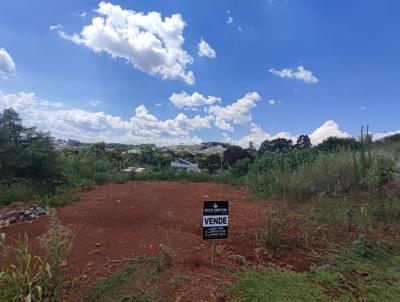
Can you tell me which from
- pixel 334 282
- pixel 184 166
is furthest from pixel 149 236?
pixel 184 166

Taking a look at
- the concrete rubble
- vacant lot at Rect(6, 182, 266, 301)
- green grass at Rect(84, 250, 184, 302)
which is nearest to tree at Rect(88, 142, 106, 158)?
vacant lot at Rect(6, 182, 266, 301)

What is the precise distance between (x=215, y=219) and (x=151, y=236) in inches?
47.0

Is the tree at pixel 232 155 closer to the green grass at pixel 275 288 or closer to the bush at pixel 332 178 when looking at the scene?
the bush at pixel 332 178

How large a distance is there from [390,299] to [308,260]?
98 centimetres

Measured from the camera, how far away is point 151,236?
4.28 m

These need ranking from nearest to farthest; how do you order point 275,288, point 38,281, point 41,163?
point 38,281, point 275,288, point 41,163

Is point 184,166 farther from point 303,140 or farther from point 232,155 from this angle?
point 303,140

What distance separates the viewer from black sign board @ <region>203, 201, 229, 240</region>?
3420mm

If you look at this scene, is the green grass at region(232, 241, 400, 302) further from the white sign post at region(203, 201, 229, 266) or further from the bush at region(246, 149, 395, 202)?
the bush at region(246, 149, 395, 202)

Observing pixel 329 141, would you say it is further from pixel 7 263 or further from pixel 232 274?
pixel 7 263

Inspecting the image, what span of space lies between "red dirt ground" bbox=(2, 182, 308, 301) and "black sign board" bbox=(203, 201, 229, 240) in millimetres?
337

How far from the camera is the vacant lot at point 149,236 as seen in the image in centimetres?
324

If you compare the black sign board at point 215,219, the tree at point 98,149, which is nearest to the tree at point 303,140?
the tree at point 98,149

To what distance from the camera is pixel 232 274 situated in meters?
3.31
